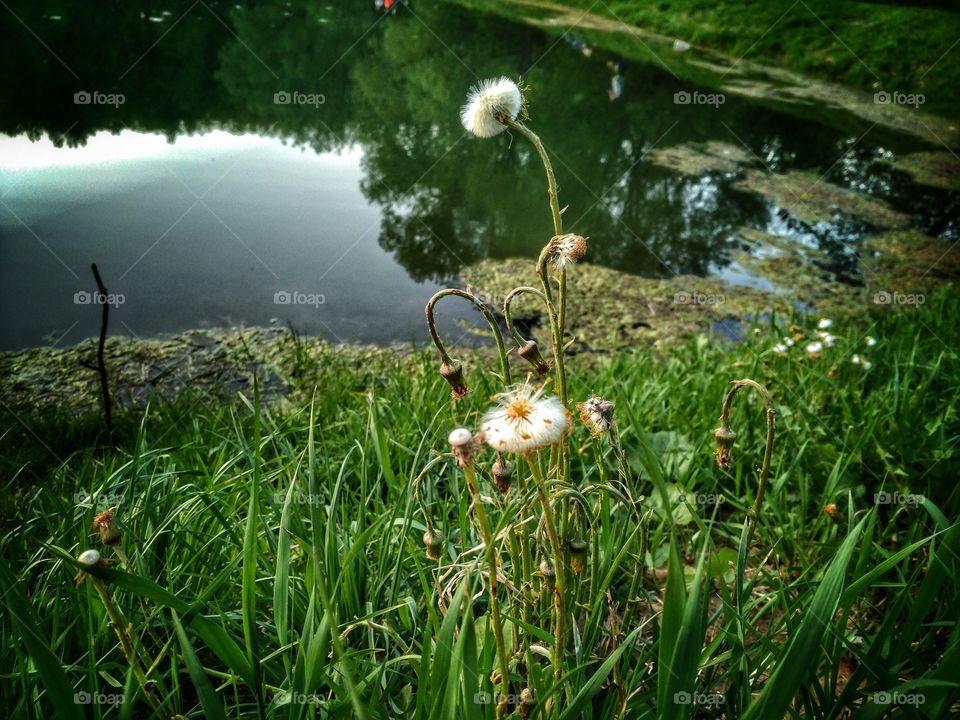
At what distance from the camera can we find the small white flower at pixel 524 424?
62 centimetres

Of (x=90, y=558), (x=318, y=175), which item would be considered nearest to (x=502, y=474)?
(x=90, y=558)

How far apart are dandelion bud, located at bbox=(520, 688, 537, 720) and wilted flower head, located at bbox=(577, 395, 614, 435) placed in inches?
11.6

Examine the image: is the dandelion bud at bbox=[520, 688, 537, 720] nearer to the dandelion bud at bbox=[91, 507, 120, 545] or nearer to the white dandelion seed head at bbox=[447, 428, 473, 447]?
the white dandelion seed head at bbox=[447, 428, 473, 447]

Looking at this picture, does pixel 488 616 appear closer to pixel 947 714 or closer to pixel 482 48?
pixel 947 714

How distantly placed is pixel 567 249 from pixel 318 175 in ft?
15.2

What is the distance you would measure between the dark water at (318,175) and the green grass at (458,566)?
122 centimetres

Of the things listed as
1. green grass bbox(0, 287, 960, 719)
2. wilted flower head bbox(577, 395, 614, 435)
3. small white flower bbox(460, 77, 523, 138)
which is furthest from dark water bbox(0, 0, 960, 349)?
wilted flower head bbox(577, 395, 614, 435)

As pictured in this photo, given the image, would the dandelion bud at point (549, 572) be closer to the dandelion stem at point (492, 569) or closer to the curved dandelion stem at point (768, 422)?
the dandelion stem at point (492, 569)

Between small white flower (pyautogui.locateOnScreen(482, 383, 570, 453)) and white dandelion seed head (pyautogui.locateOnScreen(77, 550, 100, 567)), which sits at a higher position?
small white flower (pyautogui.locateOnScreen(482, 383, 570, 453))

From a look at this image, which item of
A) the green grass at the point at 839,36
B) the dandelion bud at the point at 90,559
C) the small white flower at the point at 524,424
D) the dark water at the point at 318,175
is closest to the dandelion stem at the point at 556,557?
the small white flower at the point at 524,424

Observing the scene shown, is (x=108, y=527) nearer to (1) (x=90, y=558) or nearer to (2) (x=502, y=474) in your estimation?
(1) (x=90, y=558)

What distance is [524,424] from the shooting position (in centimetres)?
63

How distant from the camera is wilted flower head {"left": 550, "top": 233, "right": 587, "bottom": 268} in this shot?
27.5 inches

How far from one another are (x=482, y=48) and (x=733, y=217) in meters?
5.75
